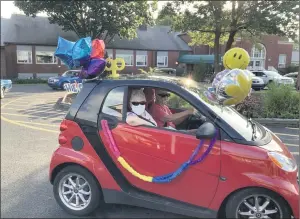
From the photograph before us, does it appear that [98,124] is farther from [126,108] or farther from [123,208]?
[123,208]

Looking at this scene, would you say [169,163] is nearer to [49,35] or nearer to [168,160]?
[168,160]

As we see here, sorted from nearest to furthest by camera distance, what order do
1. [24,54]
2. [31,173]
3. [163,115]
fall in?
[163,115]
[31,173]
[24,54]

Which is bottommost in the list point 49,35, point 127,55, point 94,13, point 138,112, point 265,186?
point 265,186

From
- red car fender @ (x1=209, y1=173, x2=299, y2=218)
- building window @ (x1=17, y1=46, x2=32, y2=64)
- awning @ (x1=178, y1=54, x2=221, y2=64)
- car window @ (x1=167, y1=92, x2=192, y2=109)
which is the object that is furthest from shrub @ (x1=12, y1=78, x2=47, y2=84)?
red car fender @ (x1=209, y1=173, x2=299, y2=218)

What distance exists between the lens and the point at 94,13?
2506cm

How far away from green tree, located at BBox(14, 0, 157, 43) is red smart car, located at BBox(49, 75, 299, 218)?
22441mm

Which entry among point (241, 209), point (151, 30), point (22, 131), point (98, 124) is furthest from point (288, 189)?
point (151, 30)

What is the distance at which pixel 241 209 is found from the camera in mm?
2977

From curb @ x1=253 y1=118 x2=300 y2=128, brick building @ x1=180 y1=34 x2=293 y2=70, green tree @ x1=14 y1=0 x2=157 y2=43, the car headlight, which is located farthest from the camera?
brick building @ x1=180 y1=34 x2=293 y2=70

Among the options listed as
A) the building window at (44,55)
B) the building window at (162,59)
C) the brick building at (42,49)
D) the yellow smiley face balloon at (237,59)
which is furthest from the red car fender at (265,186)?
the building window at (162,59)

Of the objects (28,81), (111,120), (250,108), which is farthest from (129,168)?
(28,81)

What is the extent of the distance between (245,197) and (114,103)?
175cm

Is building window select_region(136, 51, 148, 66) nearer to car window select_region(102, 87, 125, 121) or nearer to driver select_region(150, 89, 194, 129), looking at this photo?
driver select_region(150, 89, 194, 129)

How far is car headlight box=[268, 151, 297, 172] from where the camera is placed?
9.64 ft
